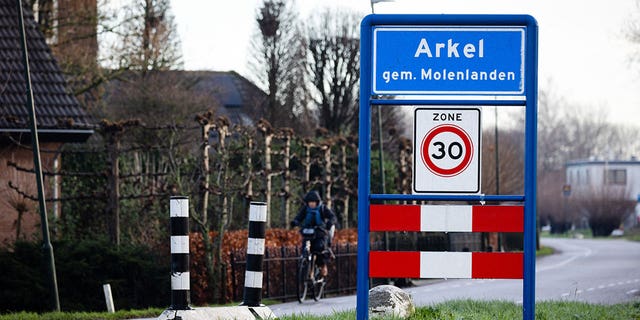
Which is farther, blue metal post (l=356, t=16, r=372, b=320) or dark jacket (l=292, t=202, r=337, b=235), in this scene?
dark jacket (l=292, t=202, r=337, b=235)

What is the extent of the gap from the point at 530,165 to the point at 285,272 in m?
13.5

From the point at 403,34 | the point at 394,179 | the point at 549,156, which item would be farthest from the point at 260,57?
the point at 549,156

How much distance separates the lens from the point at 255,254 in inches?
401

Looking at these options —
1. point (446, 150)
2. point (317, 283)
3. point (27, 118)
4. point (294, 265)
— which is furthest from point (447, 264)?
point (27, 118)

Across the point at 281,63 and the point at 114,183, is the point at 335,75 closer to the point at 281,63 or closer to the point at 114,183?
the point at 281,63

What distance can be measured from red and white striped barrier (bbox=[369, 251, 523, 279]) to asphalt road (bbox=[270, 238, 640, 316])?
4.23m

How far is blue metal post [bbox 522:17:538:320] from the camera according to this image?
25.8ft

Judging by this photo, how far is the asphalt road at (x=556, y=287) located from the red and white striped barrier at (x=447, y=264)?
13.9 feet

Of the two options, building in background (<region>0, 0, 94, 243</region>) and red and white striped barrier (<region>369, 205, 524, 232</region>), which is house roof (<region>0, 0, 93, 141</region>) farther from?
red and white striped barrier (<region>369, 205, 524, 232</region>)

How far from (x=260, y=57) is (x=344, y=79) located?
4603 millimetres

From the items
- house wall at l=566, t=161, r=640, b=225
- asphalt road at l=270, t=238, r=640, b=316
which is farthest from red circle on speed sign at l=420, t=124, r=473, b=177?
house wall at l=566, t=161, r=640, b=225

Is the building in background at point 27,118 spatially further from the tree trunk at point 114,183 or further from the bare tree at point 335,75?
the bare tree at point 335,75

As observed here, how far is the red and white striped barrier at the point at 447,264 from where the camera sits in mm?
7930

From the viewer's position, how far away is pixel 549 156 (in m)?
121
